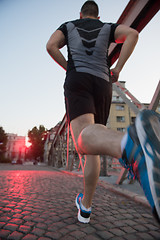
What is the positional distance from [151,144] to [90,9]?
142cm

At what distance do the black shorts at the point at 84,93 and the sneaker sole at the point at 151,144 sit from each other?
463mm

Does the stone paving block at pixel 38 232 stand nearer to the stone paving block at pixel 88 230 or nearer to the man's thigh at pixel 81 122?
the stone paving block at pixel 88 230

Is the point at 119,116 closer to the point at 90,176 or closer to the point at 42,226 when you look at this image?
the point at 90,176

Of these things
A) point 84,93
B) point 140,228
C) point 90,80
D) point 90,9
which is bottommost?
point 140,228

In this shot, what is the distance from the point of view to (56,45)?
4.38 ft

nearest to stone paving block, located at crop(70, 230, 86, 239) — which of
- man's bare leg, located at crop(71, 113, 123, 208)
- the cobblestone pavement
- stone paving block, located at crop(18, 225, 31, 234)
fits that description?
the cobblestone pavement

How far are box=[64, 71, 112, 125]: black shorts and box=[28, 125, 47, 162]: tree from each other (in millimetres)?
46315

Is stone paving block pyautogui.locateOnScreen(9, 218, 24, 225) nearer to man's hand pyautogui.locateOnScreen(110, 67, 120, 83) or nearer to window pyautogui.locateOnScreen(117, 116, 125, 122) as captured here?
man's hand pyautogui.locateOnScreen(110, 67, 120, 83)

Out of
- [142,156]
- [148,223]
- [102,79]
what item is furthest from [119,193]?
[142,156]

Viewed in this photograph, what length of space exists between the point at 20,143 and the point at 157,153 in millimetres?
78604

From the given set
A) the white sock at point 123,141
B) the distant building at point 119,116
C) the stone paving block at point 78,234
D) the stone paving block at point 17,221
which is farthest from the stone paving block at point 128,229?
the distant building at point 119,116

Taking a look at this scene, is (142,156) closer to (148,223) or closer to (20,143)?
(148,223)

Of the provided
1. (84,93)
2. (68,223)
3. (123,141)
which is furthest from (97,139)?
(68,223)

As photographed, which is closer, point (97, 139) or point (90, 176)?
point (97, 139)
